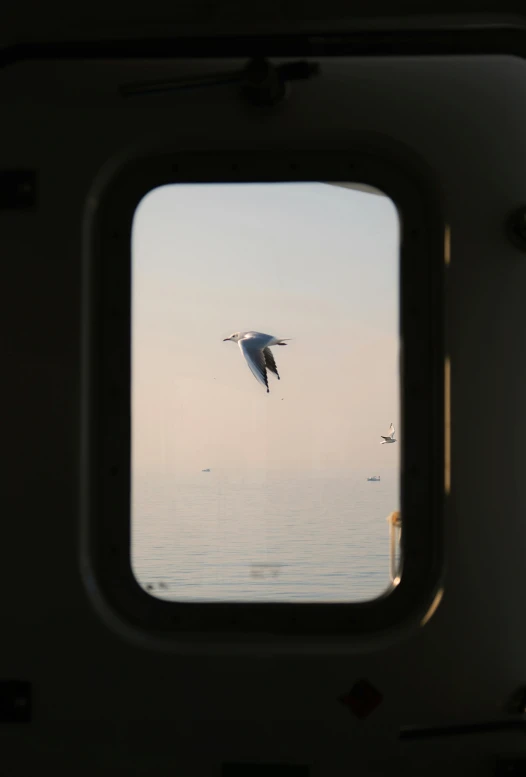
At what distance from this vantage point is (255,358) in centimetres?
164

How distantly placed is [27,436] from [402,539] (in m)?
0.79

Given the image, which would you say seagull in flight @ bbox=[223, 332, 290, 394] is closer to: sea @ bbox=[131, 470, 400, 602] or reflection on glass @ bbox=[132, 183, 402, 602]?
reflection on glass @ bbox=[132, 183, 402, 602]

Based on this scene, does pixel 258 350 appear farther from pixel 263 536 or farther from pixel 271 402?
pixel 263 536

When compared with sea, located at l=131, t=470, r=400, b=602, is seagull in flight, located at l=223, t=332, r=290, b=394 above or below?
above

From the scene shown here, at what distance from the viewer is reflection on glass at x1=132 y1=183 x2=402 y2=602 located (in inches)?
64.4

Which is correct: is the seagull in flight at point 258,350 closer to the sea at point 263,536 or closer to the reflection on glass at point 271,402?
the reflection on glass at point 271,402

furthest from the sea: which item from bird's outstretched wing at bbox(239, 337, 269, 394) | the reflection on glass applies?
bird's outstretched wing at bbox(239, 337, 269, 394)

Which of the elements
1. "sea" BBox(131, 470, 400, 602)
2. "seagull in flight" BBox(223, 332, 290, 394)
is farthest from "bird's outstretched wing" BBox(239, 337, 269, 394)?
"sea" BBox(131, 470, 400, 602)

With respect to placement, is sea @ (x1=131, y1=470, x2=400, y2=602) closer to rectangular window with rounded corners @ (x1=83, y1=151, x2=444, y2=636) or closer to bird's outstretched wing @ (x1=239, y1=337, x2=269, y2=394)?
rectangular window with rounded corners @ (x1=83, y1=151, x2=444, y2=636)

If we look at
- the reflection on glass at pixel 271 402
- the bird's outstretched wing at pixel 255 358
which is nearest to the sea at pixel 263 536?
the reflection on glass at pixel 271 402

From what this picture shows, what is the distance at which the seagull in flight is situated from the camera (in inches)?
64.2

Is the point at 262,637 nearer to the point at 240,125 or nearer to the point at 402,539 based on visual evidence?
the point at 402,539

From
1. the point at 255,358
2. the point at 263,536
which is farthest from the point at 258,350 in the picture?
the point at 263,536

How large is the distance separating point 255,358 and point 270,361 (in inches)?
1.2
